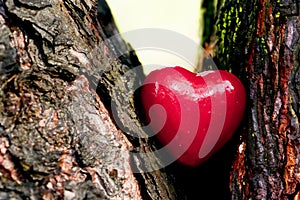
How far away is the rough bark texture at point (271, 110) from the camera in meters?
1.16

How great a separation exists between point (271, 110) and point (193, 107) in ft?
0.57

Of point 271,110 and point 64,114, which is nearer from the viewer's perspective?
point 64,114

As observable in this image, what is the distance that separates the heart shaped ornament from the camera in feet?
4.05

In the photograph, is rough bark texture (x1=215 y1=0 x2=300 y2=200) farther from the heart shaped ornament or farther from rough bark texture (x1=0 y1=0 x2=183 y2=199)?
rough bark texture (x1=0 y1=0 x2=183 y2=199)

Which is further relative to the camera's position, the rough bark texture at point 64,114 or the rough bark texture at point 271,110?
the rough bark texture at point 271,110

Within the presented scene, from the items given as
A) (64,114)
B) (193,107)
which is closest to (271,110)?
(193,107)

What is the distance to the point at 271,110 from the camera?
3.91 feet

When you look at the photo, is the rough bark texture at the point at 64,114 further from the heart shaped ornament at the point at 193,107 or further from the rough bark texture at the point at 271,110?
the rough bark texture at the point at 271,110

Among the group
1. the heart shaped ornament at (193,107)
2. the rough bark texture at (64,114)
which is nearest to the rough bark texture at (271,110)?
the heart shaped ornament at (193,107)

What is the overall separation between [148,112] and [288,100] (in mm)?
321

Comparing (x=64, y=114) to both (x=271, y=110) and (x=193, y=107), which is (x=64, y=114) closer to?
(x=193, y=107)

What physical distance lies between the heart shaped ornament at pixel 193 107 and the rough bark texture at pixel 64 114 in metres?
0.05

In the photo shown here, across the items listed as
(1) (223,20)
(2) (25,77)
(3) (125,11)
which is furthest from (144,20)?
(2) (25,77)

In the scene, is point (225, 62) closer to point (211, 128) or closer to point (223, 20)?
point (223, 20)
